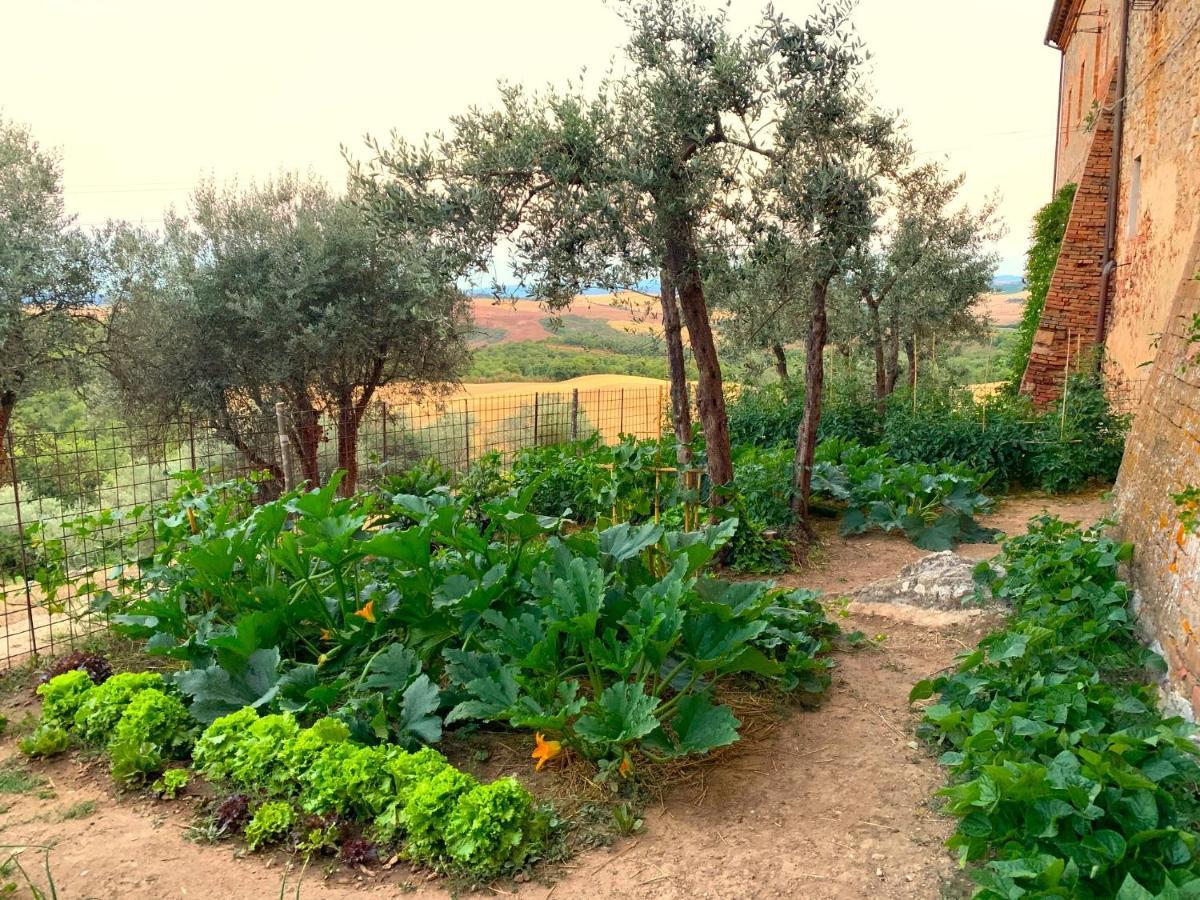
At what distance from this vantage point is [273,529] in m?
4.66

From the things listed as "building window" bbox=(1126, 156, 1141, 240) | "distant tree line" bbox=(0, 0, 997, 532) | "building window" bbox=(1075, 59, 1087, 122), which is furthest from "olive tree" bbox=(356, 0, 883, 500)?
"building window" bbox=(1075, 59, 1087, 122)

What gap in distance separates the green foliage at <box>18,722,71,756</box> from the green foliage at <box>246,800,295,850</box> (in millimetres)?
1437

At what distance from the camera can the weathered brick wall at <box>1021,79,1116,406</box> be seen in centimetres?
1247

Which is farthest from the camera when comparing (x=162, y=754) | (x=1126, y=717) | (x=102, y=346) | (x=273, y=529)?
(x=102, y=346)

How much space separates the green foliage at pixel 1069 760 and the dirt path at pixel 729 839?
22cm

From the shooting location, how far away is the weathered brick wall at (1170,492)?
3.57 m

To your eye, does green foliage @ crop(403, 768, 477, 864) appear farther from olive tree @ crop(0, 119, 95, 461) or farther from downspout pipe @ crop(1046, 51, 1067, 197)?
downspout pipe @ crop(1046, 51, 1067, 197)

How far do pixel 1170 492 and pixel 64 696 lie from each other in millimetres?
5633

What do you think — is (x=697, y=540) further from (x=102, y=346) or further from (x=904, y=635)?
(x=102, y=346)

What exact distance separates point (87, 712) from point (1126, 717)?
457 cm

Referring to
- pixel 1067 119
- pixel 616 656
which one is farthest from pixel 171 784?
pixel 1067 119

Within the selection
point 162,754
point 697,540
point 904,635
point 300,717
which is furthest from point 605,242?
point 162,754

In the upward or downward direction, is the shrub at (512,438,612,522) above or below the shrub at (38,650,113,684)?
above

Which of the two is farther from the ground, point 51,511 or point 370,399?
point 370,399
